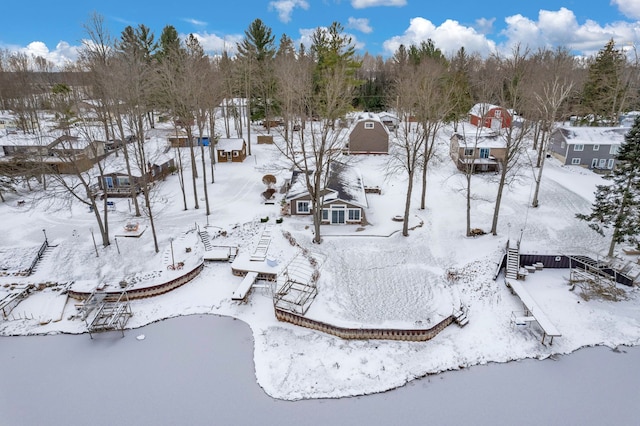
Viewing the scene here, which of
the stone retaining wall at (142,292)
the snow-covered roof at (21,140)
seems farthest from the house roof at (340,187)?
the snow-covered roof at (21,140)

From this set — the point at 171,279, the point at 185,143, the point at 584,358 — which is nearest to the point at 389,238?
the point at 584,358

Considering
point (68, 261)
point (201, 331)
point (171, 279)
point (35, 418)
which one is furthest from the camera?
point (68, 261)

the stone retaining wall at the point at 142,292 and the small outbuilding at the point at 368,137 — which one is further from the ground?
the small outbuilding at the point at 368,137

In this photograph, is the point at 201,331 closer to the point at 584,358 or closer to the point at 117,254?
the point at 117,254

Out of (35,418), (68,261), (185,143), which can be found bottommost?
(35,418)

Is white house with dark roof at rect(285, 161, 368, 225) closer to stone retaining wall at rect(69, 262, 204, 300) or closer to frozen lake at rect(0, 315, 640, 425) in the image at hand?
stone retaining wall at rect(69, 262, 204, 300)

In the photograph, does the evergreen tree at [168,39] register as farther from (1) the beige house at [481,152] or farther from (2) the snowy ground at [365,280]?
(1) the beige house at [481,152]
